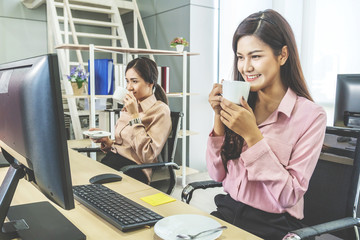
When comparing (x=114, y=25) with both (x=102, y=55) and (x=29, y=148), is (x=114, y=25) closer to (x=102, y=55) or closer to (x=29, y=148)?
(x=102, y=55)

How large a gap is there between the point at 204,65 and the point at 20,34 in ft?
8.95

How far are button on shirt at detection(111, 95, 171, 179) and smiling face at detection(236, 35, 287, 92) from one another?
955 millimetres

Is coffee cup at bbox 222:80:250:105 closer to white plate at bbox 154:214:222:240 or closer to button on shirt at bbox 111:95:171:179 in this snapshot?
white plate at bbox 154:214:222:240

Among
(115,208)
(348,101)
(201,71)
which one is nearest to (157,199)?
(115,208)

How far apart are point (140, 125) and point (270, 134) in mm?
1043

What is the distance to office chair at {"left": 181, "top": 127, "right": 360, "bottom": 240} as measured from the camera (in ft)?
4.14

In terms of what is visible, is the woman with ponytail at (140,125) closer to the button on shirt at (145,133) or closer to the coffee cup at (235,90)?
the button on shirt at (145,133)

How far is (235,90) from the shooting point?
115 cm

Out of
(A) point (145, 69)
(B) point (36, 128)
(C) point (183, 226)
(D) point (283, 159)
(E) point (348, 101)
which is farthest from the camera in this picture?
(A) point (145, 69)

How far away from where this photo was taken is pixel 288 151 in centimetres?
121

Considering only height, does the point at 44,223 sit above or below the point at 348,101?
below

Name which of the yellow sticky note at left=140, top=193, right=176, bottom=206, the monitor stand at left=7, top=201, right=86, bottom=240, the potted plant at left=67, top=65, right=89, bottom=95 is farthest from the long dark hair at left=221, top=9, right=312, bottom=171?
the potted plant at left=67, top=65, right=89, bottom=95

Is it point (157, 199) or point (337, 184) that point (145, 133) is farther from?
point (337, 184)

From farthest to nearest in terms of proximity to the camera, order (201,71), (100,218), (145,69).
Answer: (201,71) < (145,69) < (100,218)
